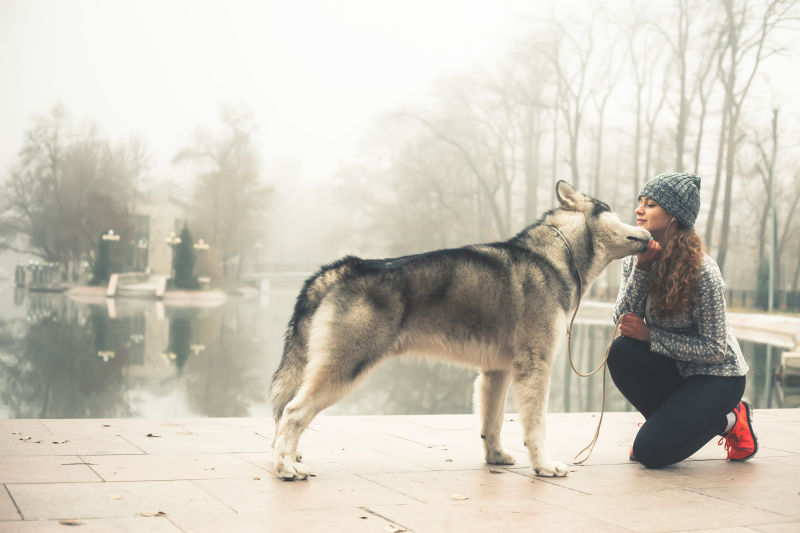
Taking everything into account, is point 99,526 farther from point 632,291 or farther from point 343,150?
point 343,150

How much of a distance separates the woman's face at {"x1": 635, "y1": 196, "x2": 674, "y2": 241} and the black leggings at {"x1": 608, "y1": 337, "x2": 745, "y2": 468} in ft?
2.17

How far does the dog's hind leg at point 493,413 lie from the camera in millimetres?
4414

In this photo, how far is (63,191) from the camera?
3425cm

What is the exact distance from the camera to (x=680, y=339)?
438 centimetres

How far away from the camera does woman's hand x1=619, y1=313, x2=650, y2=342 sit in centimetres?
450

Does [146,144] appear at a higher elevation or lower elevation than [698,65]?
lower

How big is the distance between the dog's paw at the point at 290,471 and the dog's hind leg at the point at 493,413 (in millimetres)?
1148

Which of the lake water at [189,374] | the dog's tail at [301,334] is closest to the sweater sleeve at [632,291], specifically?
the lake water at [189,374]

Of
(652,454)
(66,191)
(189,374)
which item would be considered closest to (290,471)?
(652,454)

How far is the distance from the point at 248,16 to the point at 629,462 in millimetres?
52422

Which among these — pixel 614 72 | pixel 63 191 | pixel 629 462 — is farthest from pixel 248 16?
pixel 629 462

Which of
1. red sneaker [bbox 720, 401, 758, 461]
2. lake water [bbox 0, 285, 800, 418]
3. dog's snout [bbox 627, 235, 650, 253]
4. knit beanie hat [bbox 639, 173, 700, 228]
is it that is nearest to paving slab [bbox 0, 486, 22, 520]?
lake water [bbox 0, 285, 800, 418]

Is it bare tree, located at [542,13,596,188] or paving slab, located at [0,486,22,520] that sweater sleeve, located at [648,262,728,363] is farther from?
bare tree, located at [542,13,596,188]

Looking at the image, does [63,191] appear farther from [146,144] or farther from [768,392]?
[768,392]
